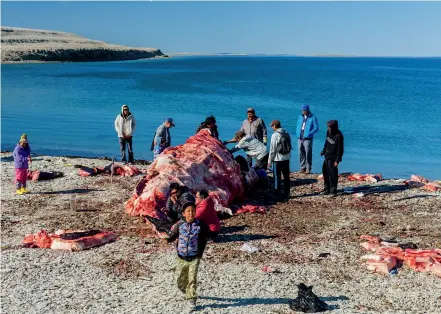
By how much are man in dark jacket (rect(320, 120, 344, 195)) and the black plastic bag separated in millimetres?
6373

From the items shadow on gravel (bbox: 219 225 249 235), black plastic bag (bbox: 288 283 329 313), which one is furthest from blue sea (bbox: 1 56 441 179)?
black plastic bag (bbox: 288 283 329 313)

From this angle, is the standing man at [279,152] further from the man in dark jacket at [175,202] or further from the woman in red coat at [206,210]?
the man in dark jacket at [175,202]

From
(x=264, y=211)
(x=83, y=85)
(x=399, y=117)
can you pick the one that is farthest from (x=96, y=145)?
(x=83, y=85)

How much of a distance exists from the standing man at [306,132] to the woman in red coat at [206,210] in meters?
7.08

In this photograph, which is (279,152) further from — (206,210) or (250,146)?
(206,210)

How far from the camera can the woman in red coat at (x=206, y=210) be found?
35.1ft

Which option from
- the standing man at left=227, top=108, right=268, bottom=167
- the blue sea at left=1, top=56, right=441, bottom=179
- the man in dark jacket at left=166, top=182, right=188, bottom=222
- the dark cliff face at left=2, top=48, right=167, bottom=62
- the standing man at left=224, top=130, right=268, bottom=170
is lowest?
the blue sea at left=1, top=56, right=441, bottom=179

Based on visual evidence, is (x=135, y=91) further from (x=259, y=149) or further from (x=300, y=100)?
(x=259, y=149)

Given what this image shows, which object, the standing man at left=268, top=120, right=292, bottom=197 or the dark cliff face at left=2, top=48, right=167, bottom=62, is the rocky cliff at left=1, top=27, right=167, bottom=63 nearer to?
the dark cliff face at left=2, top=48, right=167, bottom=62

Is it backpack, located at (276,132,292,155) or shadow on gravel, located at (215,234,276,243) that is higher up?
backpack, located at (276,132,292,155)

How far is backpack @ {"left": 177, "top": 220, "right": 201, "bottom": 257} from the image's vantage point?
8039mm

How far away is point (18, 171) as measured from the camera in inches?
603

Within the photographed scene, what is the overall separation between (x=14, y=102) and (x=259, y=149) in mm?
39118

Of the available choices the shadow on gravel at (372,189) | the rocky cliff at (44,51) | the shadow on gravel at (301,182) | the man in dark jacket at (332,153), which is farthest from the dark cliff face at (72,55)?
the man in dark jacket at (332,153)
